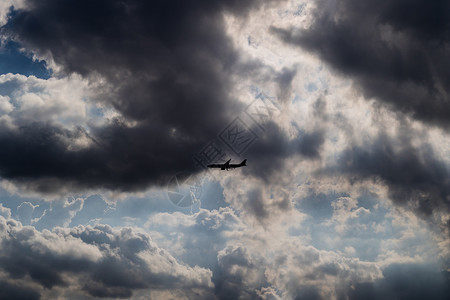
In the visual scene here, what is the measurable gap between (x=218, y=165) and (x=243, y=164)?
17.6m

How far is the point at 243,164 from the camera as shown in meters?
150

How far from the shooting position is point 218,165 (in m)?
148
